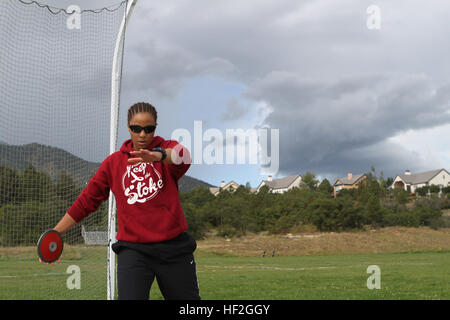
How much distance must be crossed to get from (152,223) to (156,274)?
1.25ft

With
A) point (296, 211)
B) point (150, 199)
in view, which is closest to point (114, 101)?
point (150, 199)

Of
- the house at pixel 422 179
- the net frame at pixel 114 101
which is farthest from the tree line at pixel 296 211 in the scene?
the house at pixel 422 179

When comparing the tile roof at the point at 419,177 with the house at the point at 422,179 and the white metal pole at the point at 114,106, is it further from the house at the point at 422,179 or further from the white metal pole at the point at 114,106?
the white metal pole at the point at 114,106

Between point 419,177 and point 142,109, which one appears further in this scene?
point 419,177

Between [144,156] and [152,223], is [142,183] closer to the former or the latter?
[152,223]

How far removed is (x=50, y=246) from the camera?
11.7 ft

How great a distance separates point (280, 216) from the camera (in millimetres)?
45156

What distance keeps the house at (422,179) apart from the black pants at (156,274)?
100 meters

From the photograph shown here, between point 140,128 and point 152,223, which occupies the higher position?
point 140,128

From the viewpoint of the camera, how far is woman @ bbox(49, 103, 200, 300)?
3.43 metres

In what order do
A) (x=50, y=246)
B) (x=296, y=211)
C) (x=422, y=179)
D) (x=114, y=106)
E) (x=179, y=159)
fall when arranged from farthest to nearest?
1. (x=422, y=179)
2. (x=296, y=211)
3. (x=114, y=106)
4. (x=50, y=246)
5. (x=179, y=159)

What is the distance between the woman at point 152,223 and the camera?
343cm
